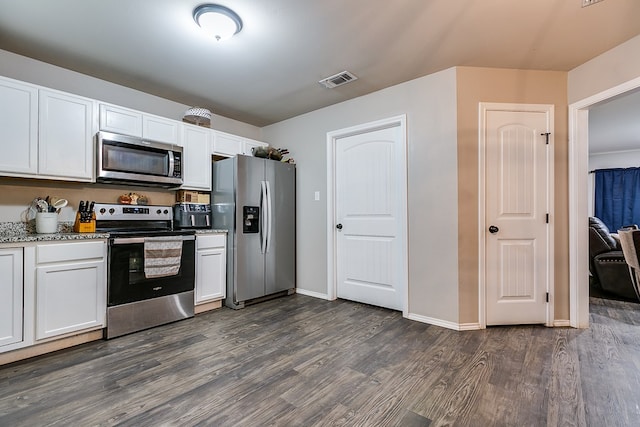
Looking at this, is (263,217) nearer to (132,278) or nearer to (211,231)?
(211,231)

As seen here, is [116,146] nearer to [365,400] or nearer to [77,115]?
[77,115]

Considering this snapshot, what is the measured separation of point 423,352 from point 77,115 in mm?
3493

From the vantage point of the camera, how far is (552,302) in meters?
2.73

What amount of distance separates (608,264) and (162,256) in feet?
17.3

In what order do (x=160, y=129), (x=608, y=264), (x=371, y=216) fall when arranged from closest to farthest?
(x=160, y=129) < (x=371, y=216) < (x=608, y=264)

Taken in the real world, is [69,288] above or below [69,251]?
below

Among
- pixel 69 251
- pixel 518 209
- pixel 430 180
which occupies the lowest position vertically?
pixel 69 251

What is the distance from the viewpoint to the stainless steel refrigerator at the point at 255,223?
3.36m

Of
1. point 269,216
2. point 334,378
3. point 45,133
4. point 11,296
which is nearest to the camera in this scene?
point 334,378

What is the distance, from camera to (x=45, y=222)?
7.90 feet

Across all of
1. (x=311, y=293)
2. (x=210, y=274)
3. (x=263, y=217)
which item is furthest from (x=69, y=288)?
(x=311, y=293)

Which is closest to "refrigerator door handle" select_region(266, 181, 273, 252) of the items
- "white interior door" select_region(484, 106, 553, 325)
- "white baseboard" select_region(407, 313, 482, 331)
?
"white baseboard" select_region(407, 313, 482, 331)

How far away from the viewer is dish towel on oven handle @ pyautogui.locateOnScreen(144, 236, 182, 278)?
267cm

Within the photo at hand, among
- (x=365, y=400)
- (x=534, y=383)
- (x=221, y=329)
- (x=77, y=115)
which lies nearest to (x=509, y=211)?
(x=534, y=383)
